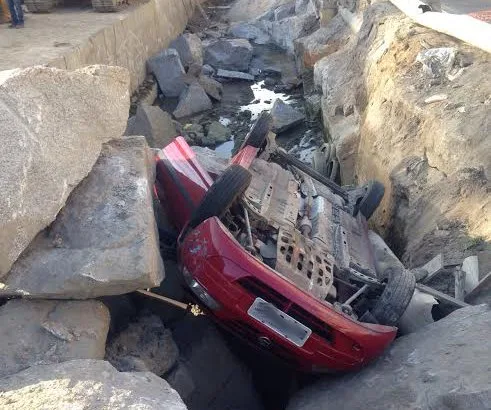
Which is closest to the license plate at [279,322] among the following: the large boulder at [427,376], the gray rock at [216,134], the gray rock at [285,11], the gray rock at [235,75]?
the large boulder at [427,376]

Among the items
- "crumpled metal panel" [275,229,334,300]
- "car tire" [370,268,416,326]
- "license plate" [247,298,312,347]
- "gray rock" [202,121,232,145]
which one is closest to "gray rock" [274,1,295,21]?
"gray rock" [202,121,232,145]

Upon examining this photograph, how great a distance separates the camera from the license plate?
342 cm

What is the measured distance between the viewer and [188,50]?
13312 millimetres

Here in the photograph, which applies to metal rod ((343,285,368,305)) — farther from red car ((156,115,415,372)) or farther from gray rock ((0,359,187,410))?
gray rock ((0,359,187,410))

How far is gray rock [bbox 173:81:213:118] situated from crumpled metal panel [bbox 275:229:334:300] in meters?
7.06

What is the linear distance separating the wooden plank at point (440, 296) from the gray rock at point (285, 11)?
14299 mm

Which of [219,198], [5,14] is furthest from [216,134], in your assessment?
[219,198]

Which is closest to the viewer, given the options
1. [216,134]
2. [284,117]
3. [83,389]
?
[83,389]

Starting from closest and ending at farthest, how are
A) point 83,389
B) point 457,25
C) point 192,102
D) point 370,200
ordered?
point 83,389
point 370,200
point 457,25
point 192,102

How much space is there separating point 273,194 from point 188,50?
9.57m

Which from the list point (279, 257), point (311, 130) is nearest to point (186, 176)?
point (279, 257)

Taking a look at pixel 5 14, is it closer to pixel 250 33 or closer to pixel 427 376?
pixel 250 33

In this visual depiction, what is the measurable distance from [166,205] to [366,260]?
1684 millimetres

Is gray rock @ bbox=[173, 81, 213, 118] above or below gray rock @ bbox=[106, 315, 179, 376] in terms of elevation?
below
